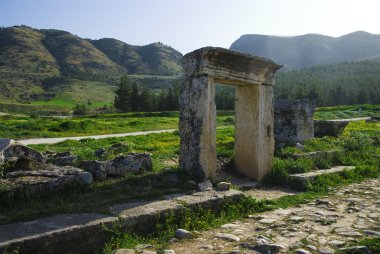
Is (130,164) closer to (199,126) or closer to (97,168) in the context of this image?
(97,168)

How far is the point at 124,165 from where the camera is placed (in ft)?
24.9

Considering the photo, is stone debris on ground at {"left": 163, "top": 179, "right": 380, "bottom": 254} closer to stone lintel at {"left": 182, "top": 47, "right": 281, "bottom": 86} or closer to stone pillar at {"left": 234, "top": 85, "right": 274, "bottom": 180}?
stone pillar at {"left": 234, "top": 85, "right": 274, "bottom": 180}

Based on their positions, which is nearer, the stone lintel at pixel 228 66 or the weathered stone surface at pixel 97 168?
the weathered stone surface at pixel 97 168

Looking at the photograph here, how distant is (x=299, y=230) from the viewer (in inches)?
216

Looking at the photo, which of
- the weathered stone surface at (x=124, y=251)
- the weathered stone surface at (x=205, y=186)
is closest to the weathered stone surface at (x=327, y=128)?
the weathered stone surface at (x=205, y=186)

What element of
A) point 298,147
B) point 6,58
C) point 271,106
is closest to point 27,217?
point 271,106

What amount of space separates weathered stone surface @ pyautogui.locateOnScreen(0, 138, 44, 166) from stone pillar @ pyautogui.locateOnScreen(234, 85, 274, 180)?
4.88 metres

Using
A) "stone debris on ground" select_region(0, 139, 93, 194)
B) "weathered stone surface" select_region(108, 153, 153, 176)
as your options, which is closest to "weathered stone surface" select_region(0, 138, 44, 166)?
"stone debris on ground" select_region(0, 139, 93, 194)

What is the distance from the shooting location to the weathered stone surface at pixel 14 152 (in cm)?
592

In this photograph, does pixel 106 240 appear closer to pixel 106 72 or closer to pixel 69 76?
pixel 69 76

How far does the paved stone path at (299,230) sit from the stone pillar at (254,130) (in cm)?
209

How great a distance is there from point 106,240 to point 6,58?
15689 cm

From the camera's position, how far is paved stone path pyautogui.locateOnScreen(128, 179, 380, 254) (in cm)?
475

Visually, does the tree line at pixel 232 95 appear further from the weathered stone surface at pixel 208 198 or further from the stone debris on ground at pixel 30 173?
the stone debris on ground at pixel 30 173
